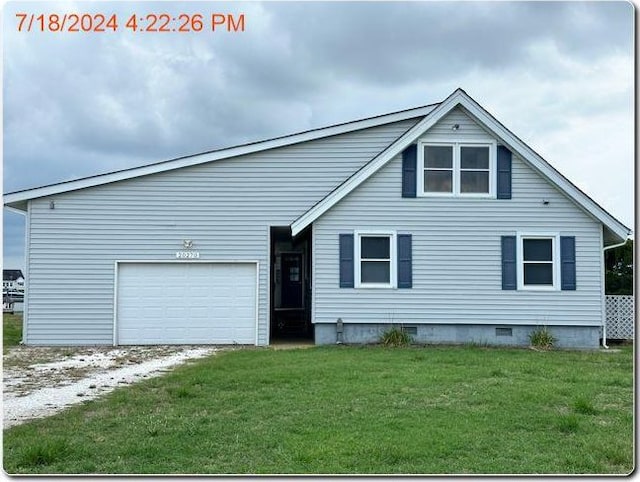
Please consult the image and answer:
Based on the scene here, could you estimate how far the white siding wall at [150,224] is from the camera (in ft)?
55.6

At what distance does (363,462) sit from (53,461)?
2.79 m

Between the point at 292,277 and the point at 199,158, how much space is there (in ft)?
20.8

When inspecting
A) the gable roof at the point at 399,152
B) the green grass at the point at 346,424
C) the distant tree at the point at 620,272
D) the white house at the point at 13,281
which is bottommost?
the green grass at the point at 346,424

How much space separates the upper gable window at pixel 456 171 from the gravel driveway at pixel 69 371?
6.40 meters

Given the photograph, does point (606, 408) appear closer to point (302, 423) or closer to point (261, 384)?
point (302, 423)

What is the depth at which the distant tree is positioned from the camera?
23180 millimetres

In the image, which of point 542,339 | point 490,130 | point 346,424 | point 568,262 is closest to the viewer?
point 346,424

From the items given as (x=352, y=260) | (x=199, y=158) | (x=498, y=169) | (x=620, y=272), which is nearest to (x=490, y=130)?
(x=498, y=169)

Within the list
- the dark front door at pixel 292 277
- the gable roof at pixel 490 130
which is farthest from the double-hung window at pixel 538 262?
the dark front door at pixel 292 277

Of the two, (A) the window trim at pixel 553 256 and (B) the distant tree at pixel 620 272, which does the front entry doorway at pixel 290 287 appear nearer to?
(A) the window trim at pixel 553 256

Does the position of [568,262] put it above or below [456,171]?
below

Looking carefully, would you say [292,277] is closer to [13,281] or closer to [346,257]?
[346,257]

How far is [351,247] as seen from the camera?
1675cm

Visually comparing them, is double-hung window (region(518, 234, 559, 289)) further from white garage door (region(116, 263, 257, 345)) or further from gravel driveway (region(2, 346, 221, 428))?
gravel driveway (region(2, 346, 221, 428))
